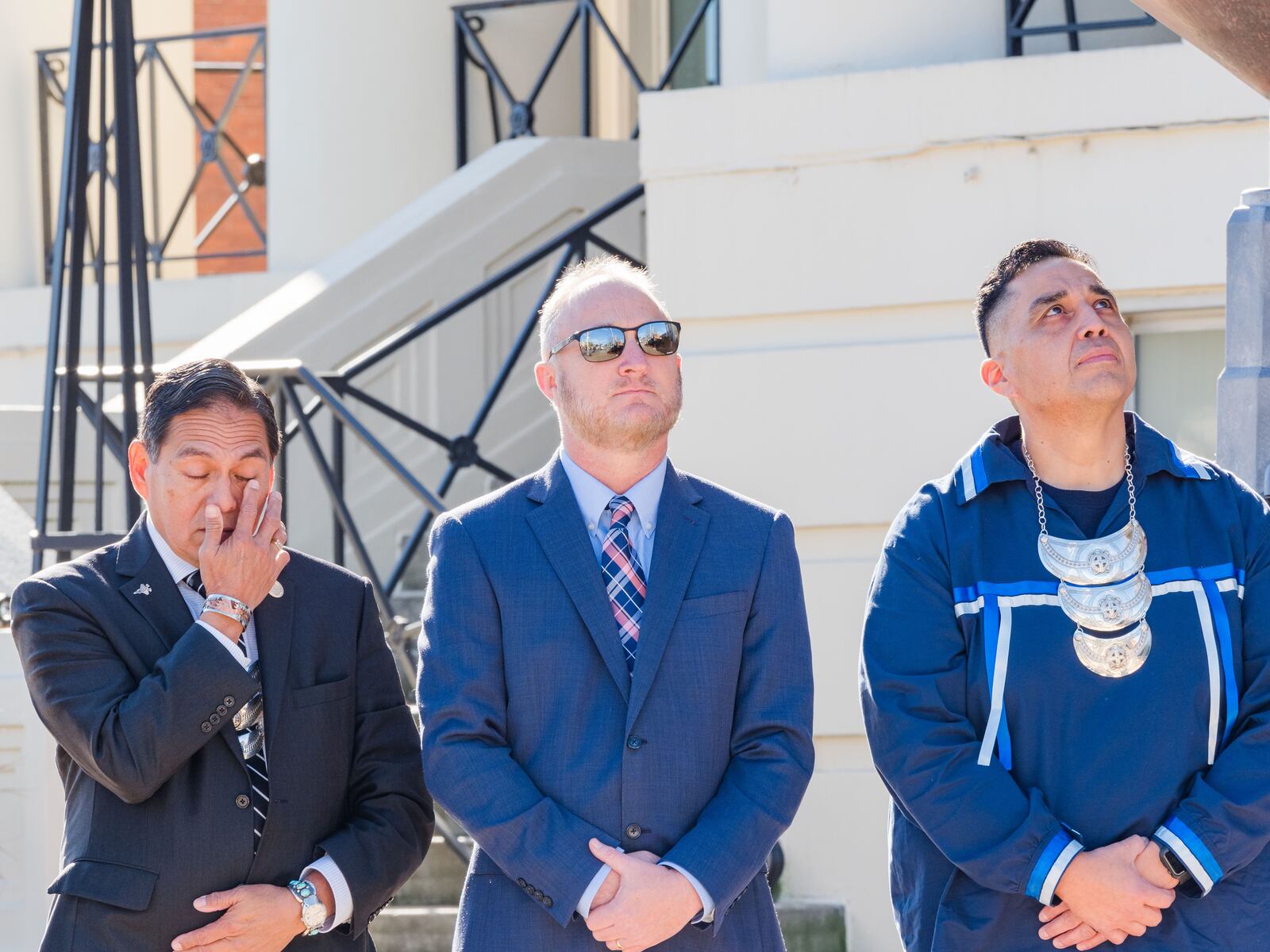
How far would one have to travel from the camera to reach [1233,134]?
6031 millimetres

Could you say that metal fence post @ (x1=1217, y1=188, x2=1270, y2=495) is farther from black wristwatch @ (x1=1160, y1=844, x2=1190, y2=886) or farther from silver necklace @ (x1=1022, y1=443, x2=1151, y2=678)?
black wristwatch @ (x1=1160, y1=844, x2=1190, y2=886)

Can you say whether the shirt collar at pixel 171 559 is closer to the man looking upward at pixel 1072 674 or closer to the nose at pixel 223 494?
the nose at pixel 223 494

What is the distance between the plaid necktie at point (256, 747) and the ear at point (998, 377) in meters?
1.49

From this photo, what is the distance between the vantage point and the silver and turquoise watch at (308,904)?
3.31 m

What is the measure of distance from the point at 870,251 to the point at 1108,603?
317 centimetres

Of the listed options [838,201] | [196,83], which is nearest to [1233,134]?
[838,201]

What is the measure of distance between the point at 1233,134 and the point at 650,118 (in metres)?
1.95

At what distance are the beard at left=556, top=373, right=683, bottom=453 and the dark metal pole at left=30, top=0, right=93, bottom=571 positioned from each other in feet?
8.10

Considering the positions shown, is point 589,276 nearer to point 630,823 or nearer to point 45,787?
point 630,823

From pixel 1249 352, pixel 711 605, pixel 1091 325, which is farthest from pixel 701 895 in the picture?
pixel 1249 352

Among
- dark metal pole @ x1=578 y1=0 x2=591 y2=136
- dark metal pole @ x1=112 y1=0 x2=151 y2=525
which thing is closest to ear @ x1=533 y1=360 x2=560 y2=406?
dark metal pole @ x1=112 y1=0 x2=151 y2=525

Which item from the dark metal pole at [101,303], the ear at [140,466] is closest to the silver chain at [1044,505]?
the ear at [140,466]

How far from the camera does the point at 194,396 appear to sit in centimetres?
342

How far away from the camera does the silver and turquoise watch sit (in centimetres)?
331
